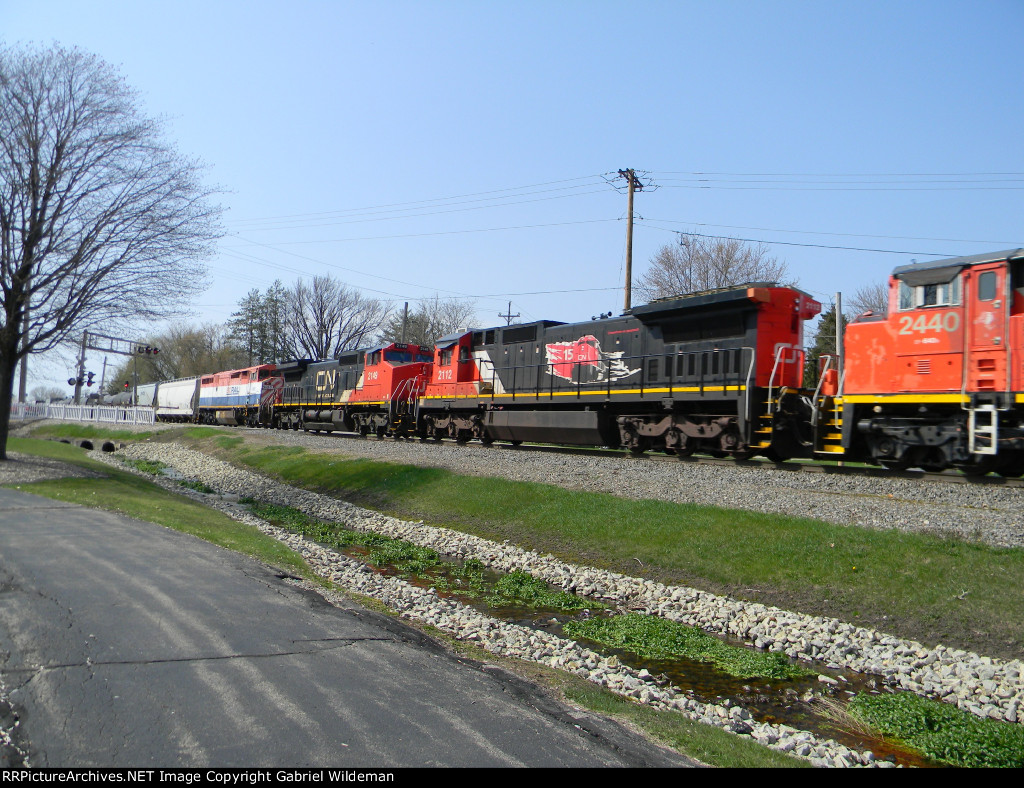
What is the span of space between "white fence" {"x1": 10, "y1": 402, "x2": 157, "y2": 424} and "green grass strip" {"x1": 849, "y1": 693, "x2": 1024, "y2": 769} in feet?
156

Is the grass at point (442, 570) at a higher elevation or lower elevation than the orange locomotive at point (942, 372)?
lower

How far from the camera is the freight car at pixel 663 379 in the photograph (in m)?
15.1

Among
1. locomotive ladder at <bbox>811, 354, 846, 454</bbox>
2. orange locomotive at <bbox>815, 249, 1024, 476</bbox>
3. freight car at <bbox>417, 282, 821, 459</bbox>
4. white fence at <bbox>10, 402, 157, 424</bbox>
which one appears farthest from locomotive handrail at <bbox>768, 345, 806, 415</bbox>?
white fence at <bbox>10, 402, 157, 424</bbox>

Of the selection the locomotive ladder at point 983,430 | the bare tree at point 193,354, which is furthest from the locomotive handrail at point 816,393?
the bare tree at point 193,354

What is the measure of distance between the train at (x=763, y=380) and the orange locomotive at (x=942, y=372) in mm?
24

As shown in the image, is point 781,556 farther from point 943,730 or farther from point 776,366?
point 776,366

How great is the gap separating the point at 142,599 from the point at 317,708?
3.00m

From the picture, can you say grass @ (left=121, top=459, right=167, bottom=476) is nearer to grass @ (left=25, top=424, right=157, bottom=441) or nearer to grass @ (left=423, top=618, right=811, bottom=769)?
grass @ (left=25, top=424, right=157, bottom=441)

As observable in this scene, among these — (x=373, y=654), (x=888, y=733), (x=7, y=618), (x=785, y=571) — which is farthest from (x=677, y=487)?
(x=7, y=618)

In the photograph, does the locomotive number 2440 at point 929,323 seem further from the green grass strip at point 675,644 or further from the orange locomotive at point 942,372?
the green grass strip at point 675,644

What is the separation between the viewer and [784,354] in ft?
50.4

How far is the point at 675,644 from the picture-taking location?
8.07m

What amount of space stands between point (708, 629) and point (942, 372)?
702 cm
